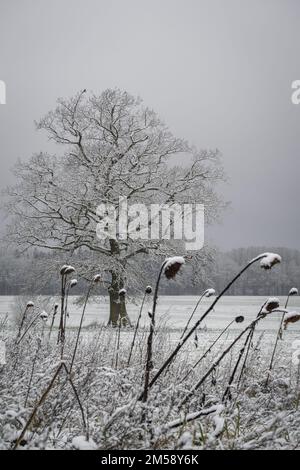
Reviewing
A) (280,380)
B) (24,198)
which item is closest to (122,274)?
(24,198)

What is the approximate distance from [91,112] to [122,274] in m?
8.09

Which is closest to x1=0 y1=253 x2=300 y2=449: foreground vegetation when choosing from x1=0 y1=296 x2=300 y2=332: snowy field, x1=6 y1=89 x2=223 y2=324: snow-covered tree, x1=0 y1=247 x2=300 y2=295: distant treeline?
x1=0 y1=296 x2=300 y2=332: snowy field

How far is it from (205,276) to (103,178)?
6803 mm

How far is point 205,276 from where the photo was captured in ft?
61.4

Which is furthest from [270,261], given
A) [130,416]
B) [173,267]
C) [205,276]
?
[205,276]

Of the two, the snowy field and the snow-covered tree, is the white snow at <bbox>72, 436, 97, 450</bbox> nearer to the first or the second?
the snowy field

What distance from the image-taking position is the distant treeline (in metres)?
18.1

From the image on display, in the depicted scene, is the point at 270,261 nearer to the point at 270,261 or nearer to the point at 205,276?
the point at 270,261

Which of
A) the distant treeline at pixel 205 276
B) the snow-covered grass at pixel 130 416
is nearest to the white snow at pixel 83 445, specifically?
the snow-covered grass at pixel 130 416

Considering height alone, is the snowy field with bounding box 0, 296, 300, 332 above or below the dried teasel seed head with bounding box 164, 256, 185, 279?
below

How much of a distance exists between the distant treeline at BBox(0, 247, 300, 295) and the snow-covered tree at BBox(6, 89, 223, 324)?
1.18 metres

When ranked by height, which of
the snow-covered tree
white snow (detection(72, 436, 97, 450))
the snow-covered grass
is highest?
the snow-covered tree

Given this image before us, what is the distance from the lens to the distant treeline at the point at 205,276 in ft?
59.3
